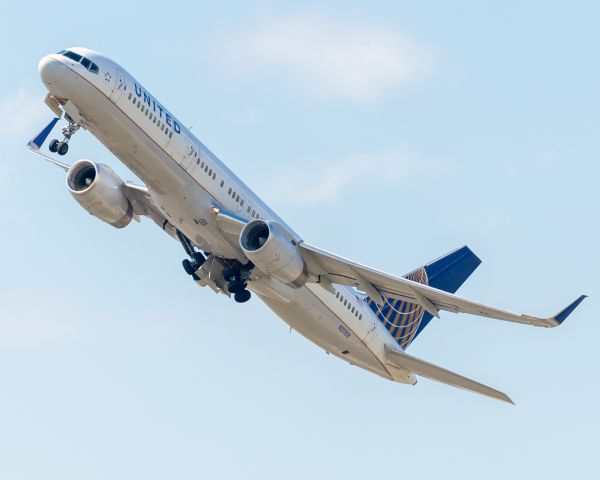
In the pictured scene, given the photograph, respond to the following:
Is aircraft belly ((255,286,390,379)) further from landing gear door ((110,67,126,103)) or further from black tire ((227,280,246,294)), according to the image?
landing gear door ((110,67,126,103))

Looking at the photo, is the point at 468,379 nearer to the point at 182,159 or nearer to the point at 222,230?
the point at 222,230

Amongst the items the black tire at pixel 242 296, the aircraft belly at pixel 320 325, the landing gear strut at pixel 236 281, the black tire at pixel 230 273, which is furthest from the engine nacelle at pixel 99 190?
the aircraft belly at pixel 320 325

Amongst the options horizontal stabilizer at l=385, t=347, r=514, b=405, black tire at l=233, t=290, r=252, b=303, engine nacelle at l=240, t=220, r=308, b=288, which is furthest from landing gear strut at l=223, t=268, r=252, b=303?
horizontal stabilizer at l=385, t=347, r=514, b=405

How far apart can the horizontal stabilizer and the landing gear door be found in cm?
1427

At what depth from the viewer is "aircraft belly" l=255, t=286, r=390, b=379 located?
40406 millimetres

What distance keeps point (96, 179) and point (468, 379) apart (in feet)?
46.1

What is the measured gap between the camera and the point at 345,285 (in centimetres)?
4044

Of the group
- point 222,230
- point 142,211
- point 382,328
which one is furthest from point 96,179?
point 382,328

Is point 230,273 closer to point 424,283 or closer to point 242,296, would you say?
point 242,296

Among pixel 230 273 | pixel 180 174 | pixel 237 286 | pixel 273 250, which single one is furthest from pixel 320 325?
pixel 180 174

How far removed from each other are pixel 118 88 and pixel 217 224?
537cm

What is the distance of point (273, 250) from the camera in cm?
3644

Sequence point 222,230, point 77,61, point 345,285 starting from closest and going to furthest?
point 77,61
point 222,230
point 345,285

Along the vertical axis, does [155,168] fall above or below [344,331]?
below
